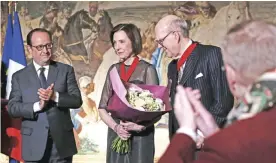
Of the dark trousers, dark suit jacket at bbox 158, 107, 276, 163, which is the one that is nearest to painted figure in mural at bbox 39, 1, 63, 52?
the dark trousers

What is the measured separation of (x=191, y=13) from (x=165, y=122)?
1809mm

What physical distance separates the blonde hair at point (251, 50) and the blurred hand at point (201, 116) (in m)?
0.17

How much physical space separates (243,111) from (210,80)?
2.31m

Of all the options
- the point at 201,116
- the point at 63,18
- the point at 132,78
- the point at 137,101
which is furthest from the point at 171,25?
the point at 63,18

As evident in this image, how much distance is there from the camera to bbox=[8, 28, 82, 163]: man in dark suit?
Answer: 4668mm

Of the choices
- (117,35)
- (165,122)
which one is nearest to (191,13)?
(165,122)

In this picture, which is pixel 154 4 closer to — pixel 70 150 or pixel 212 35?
pixel 212 35

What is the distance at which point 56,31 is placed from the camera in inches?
391

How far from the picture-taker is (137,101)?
4391 mm

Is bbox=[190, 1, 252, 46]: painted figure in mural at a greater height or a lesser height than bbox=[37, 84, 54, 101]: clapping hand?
greater

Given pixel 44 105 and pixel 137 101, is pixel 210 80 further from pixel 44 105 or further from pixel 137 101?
pixel 44 105

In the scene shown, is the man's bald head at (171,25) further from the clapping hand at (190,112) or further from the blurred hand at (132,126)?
the clapping hand at (190,112)

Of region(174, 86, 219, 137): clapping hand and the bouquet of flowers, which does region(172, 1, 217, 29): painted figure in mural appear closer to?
the bouquet of flowers

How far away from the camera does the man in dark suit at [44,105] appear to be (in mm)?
4668
